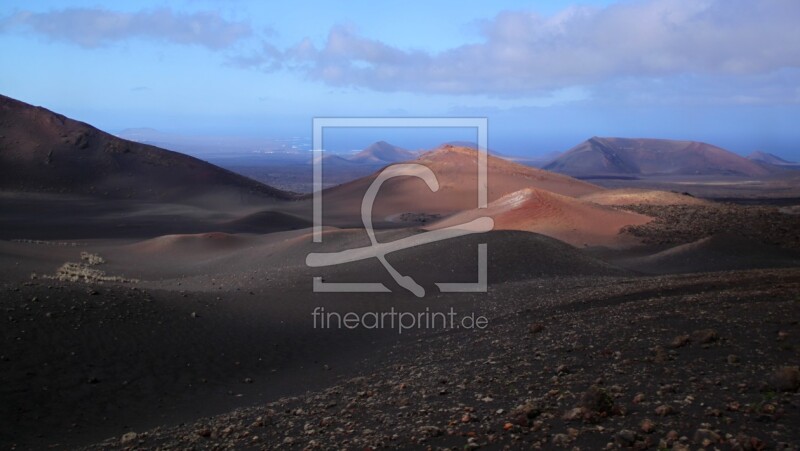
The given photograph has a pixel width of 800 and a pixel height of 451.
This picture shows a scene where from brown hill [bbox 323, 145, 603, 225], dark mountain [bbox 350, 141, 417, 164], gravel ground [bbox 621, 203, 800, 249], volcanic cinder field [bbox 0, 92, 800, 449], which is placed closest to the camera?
volcanic cinder field [bbox 0, 92, 800, 449]

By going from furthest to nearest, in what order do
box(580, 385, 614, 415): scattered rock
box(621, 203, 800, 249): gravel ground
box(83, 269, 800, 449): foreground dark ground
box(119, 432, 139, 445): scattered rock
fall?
box(621, 203, 800, 249): gravel ground, box(119, 432, 139, 445): scattered rock, box(580, 385, 614, 415): scattered rock, box(83, 269, 800, 449): foreground dark ground

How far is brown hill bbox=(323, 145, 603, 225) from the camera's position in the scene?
44.8m

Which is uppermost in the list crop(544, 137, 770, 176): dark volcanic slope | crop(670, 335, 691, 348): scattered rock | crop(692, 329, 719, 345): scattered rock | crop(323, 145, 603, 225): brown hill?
crop(544, 137, 770, 176): dark volcanic slope

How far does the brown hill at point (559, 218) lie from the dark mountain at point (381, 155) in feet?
398

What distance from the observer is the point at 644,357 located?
631cm

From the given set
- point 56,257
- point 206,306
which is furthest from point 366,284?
point 56,257

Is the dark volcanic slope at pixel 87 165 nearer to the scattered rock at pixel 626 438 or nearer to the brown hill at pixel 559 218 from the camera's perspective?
the brown hill at pixel 559 218

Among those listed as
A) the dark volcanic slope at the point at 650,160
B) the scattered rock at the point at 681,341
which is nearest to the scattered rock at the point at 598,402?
the scattered rock at the point at 681,341

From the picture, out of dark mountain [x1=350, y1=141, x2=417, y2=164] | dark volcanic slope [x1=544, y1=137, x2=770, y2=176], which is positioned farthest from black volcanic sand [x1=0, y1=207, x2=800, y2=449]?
dark mountain [x1=350, y1=141, x2=417, y2=164]

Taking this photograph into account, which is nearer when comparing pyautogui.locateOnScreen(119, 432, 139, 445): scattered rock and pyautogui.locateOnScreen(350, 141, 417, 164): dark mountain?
pyautogui.locateOnScreen(119, 432, 139, 445): scattered rock

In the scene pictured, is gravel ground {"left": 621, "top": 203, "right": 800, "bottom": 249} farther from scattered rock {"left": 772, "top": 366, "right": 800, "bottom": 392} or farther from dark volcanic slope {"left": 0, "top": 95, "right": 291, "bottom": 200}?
dark volcanic slope {"left": 0, "top": 95, "right": 291, "bottom": 200}

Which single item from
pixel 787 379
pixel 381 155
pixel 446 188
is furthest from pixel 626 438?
pixel 381 155

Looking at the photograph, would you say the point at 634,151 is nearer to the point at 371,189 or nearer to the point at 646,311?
the point at 371,189

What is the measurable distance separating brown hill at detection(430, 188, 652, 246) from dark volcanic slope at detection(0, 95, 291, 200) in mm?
29563
